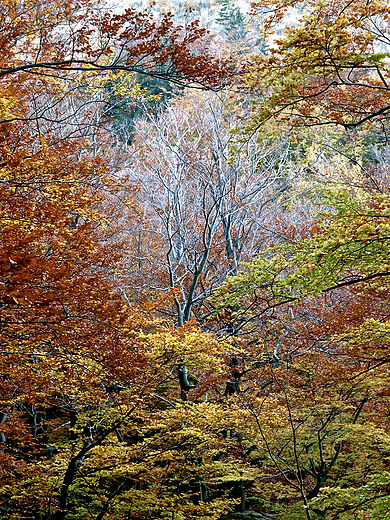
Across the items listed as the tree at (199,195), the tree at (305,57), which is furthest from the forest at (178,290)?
the tree at (199,195)

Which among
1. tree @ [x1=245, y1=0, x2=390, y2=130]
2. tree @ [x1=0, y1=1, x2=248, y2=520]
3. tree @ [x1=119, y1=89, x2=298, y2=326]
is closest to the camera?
tree @ [x1=245, y1=0, x2=390, y2=130]

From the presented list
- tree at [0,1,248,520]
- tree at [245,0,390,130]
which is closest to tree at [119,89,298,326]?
tree at [0,1,248,520]

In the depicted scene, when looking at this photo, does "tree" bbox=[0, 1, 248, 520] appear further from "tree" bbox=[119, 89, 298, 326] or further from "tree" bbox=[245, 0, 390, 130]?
"tree" bbox=[119, 89, 298, 326]

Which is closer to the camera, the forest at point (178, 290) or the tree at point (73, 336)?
the forest at point (178, 290)

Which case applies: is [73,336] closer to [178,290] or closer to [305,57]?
[178,290]

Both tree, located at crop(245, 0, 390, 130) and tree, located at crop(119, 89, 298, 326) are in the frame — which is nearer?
tree, located at crop(245, 0, 390, 130)

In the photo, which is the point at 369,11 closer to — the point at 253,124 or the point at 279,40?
the point at 279,40

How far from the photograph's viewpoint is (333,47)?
12.8 feet

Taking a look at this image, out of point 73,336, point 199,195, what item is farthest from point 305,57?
point 199,195

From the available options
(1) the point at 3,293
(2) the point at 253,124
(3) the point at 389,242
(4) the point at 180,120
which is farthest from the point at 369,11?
(4) the point at 180,120

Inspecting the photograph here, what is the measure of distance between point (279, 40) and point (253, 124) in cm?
81

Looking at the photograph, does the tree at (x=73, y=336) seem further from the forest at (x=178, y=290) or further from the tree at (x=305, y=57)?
the tree at (x=305, y=57)

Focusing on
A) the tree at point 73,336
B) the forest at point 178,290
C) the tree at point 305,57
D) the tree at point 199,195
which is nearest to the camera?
the tree at point 305,57

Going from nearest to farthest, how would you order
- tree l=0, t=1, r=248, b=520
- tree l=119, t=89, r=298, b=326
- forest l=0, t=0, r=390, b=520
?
forest l=0, t=0, r=390, b=520 → tree l=0, t=1, r=248, b=520 → tree l=119, t=89, r=298, b=326
